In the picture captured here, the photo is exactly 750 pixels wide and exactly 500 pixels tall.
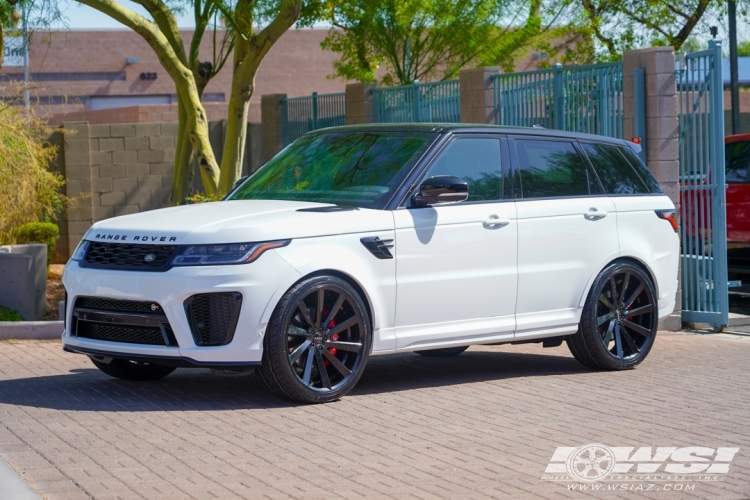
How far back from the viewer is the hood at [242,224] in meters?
7.12

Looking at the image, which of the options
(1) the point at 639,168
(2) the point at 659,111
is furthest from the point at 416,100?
(1) the point at 639,168

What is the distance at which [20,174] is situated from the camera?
15.7 m

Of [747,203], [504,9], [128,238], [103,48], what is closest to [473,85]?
[747,203]

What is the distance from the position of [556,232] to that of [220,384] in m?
2.71

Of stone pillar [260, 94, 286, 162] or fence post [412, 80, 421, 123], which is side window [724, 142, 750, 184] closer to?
fence post [412, 80, 421, 123]

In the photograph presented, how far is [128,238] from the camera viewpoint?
7328mm

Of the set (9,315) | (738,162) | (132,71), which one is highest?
(132,71)

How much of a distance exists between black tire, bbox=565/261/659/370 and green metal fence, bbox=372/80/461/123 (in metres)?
5.16

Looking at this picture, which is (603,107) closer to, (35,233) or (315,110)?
(315,110)

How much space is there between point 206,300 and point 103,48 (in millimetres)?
39922

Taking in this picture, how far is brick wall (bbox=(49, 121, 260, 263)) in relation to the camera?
744 inches

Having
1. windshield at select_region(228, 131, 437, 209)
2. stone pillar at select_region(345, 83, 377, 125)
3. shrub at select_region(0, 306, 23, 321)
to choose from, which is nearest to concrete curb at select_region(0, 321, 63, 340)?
shrub at select_region(0, 306, 23, 321)

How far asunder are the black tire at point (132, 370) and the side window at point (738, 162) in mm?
8173

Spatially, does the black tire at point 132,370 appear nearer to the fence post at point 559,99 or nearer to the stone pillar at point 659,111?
the fence post at point 559,99
